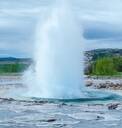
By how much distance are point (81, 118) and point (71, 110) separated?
422 cm

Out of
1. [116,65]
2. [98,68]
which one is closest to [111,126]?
[98,68]

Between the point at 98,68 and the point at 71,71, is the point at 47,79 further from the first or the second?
the point at 98,68

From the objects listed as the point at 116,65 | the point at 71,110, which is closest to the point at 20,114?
the point at 71,110

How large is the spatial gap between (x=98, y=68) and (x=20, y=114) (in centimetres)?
11677

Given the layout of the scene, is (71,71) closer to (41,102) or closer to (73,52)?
(73,52)

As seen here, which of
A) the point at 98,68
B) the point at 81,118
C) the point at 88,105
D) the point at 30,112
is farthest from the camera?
the point at 98,68

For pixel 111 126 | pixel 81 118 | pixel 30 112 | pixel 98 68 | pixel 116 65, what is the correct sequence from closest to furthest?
pixel 111 126
pixel 81 118
pixel 30 112
pixel 98 68
pixel 116 65

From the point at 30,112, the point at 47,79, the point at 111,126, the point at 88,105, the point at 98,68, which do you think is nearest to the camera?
the point at 111,126

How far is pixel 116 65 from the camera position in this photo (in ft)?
531

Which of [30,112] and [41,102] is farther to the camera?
[41,102]

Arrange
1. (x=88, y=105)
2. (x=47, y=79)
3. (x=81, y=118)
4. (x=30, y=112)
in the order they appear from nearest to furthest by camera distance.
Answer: (x=81, y=118) < (x=30, y=112) < (x=88, y=105) < (x=47, y=79)

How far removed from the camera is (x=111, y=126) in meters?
27.0

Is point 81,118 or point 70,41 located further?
point 70,41

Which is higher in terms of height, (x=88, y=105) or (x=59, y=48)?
(x=59, y=48)
